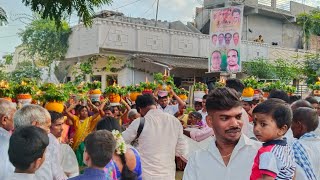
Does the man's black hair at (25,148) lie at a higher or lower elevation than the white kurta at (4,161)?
higher

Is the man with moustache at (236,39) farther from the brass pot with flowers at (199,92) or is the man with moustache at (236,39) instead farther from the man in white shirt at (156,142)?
the man in white shirt at (156,142)

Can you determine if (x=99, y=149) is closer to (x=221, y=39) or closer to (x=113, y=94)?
(x=113, y=94)

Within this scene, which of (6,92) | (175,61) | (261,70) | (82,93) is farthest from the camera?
(261,70)

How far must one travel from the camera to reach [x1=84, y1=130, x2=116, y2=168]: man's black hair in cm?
305

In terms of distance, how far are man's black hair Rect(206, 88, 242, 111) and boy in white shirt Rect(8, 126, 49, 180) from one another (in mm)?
1247

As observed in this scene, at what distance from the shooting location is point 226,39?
696 inches

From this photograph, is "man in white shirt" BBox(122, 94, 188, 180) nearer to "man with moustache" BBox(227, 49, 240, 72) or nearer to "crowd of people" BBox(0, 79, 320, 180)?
"crowd of people" BBox(0, 79, 320, 180)

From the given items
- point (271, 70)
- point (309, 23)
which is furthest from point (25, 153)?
point (309, 23)

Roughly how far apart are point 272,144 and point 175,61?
20.8m

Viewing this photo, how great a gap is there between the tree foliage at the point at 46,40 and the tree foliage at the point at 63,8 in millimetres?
19241

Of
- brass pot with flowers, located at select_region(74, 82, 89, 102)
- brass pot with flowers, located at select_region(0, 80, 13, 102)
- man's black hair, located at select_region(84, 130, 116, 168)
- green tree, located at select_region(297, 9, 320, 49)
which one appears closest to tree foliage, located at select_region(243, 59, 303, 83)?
green tree, located at select_region(297, 9, 320, 49)

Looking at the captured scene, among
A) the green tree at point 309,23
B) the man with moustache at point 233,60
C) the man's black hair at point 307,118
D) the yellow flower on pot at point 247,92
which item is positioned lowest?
the man's black hair at point 307,118

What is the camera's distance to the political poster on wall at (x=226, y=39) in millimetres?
17234

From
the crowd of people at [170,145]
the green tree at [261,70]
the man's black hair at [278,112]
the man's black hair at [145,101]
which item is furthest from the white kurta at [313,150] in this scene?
the green tree at [261,70]
